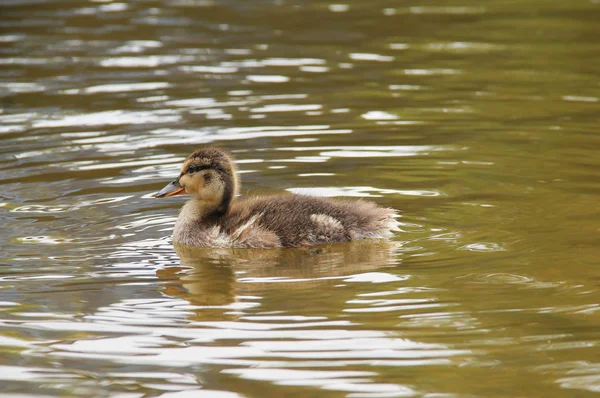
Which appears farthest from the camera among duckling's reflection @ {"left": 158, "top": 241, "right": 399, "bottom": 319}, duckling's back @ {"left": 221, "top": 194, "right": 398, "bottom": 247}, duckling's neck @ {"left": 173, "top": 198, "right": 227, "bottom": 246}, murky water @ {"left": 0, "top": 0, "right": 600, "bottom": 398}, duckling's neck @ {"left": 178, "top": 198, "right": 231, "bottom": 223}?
duckling's neck @ {"left": 178, "top": 198, "right": 231, "bottom": 223}

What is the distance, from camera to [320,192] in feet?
30.7

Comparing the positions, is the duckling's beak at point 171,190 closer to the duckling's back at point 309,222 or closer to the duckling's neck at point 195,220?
the duckling's neck at point 195,220

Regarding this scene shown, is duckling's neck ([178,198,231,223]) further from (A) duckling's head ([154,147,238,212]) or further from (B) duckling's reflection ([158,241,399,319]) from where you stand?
(B) duckling's reflection ([158,241,399,319])

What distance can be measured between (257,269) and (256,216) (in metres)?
0.59

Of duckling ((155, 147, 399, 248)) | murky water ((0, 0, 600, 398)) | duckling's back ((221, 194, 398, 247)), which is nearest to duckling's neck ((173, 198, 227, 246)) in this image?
duckling ((155, 147, 399, 248))

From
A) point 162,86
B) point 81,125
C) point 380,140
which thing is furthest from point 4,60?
point 380,140

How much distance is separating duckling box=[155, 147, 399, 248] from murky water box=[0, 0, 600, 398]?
13 centimetres

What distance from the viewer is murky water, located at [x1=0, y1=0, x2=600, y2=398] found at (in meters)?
5.91

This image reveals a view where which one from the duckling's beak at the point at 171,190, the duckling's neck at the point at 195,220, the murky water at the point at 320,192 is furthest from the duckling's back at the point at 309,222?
the duckling's beak at the point at 171,190

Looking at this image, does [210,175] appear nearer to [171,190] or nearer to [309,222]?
[171,190]

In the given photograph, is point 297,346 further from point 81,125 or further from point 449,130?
point 81,125

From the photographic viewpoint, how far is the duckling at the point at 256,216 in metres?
8.10

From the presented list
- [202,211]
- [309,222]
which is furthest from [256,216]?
[202,211]

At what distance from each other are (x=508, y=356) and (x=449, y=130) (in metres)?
5.58
